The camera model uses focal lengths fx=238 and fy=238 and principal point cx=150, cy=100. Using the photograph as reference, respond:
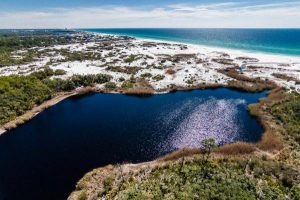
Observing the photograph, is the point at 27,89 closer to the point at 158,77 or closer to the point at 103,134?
the point at 103,134

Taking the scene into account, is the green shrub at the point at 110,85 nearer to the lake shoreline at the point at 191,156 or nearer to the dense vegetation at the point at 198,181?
the lake shoreline at the point at 191,156

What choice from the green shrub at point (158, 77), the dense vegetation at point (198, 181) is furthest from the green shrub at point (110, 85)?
the dense vegetation at point (198, 181)

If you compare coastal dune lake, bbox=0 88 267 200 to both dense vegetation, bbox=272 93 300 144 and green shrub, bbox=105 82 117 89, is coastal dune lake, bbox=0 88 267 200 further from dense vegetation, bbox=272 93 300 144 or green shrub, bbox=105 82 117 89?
green shrub, bbox=105 82 117 89

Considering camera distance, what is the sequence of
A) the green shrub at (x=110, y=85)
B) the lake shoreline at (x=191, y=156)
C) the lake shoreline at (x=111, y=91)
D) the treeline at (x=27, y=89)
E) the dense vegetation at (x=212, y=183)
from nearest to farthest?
the dense vegetation at (x=212, y=183), the lake shoreline at (x=191, y=156), the treeline at (x=27, y=89), the lake shoreline at (x=111, y=91), the green shrub at (x=110, y=85)

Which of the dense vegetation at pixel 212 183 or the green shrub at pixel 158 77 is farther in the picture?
the green shrub at pixel 158 77

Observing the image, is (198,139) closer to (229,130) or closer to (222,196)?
(229,130)

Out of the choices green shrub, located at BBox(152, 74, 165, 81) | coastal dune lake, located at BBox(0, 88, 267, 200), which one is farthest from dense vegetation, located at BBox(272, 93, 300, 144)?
green shrub, located at BBox(152, 74, 165, 81)

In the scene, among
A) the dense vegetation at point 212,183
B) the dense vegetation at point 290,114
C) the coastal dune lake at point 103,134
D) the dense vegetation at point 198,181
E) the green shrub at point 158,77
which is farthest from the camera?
the green shrub at point 158,77

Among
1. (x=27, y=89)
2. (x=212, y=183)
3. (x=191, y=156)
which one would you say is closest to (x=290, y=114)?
(x=191, y=156)
